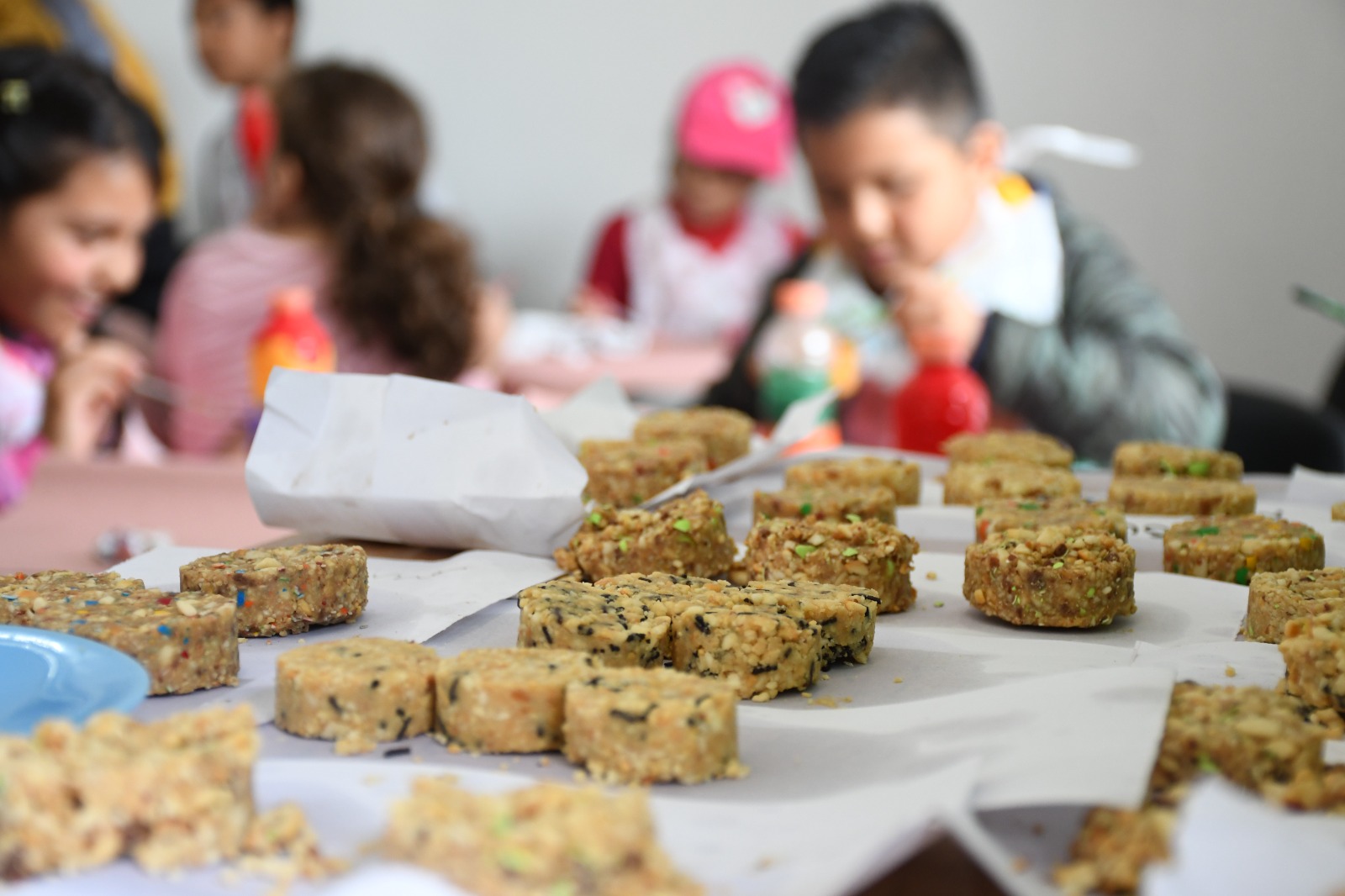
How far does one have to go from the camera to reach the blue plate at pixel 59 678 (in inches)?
30.6

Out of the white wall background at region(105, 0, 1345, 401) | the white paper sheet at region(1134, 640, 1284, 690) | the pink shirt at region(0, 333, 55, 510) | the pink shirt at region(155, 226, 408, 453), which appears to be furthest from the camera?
the white wall background at region(105, 0, 1345, 401)

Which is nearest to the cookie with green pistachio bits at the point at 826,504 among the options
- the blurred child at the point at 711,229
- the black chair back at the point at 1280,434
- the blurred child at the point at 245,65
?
the black chair back at the point at 1280,434

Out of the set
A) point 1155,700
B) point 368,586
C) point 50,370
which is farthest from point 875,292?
point 1155,700

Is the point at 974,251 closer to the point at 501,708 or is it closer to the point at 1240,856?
the point at 501,708

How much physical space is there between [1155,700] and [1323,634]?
0.16m

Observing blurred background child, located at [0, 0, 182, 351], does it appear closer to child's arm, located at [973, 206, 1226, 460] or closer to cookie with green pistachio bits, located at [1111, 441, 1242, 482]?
child's arm, located at [973, 206, 1226, 460]

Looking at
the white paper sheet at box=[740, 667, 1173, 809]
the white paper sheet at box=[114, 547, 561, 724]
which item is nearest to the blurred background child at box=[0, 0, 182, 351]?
the white paper sheet at box=[114, 547, 561, 724]

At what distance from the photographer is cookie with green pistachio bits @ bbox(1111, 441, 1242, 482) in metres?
1.63

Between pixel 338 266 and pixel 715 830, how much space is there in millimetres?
2544

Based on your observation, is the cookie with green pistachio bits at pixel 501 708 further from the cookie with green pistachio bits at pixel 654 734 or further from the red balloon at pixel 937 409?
the red balloon at pixel 937 409

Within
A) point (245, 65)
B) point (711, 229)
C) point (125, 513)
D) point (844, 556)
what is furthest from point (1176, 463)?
point (245, 65)

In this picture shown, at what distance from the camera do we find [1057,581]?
1.10m

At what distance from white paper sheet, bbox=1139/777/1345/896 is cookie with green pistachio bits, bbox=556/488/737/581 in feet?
2.14

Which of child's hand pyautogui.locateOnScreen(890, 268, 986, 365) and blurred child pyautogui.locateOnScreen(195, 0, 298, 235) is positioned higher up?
blurred child pyautogui.locateOnScreen(195, 0, 298, 235)
